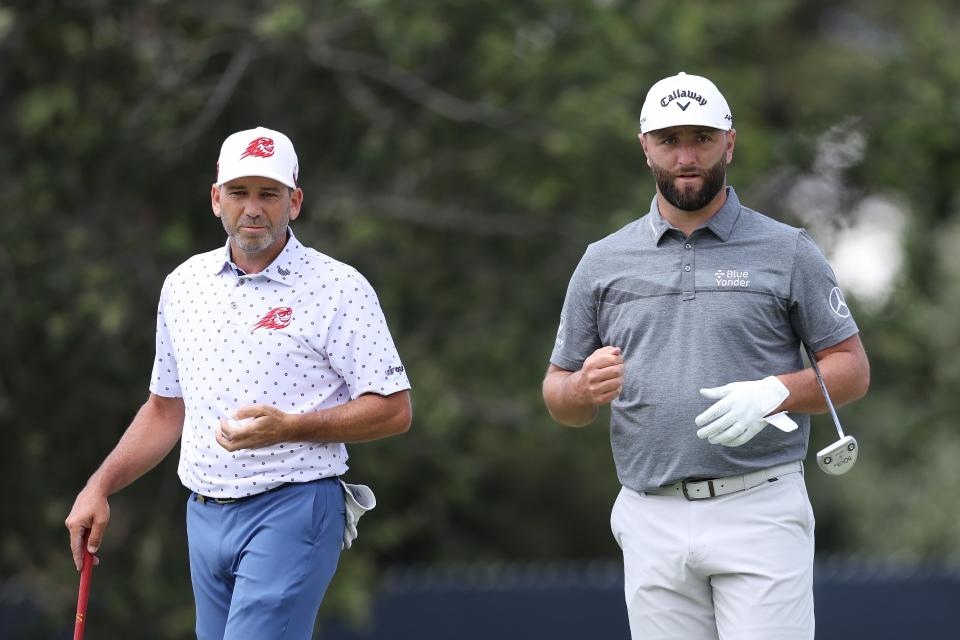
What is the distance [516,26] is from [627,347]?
7273 mm

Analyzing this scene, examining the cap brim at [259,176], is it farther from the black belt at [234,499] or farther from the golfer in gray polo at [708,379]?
the golfer in gray polo at [708,379]

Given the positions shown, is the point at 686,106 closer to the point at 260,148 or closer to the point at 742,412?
the point at 742,412

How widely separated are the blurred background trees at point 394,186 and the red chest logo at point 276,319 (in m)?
5.28

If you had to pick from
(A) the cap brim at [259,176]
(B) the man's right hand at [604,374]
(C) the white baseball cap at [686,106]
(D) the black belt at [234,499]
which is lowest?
(D) the black belt at [234,499]

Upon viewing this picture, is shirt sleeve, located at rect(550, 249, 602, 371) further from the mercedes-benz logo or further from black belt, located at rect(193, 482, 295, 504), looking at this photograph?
→ black belt, located at rect(193, 482, 295, 504)

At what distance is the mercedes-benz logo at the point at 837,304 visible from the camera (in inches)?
168

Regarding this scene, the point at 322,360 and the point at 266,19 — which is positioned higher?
the point at 266,19

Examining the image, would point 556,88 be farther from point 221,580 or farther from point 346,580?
point 221,580

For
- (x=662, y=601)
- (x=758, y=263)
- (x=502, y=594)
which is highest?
(x=758, y=263)

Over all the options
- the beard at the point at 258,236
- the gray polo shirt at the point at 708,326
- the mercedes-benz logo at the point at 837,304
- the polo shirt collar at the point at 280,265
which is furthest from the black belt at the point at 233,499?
the mercedes-benz logo at the point at 837,304

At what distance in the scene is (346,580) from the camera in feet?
33.7

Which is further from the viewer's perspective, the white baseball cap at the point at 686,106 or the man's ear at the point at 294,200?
the man's ear at the point at 294,200

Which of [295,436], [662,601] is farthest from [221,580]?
[662,601]

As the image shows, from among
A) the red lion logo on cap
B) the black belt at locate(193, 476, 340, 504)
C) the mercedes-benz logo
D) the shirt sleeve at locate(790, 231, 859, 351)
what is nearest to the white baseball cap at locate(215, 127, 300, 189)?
the red lion logo on cap
